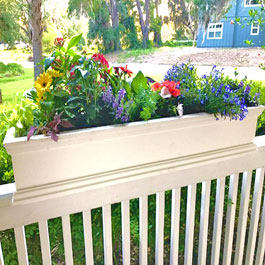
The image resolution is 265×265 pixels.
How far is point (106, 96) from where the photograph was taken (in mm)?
729

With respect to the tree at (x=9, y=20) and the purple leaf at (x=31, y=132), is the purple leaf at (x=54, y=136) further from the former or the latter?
the tree at (x=9, y=20)

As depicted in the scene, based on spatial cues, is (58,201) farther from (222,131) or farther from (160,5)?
(160,5)

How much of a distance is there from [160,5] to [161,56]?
0.22 m

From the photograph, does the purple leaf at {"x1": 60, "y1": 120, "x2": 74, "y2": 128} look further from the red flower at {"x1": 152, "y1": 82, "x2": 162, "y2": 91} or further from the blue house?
the blue house

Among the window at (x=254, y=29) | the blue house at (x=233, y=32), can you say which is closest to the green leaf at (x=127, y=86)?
the blue house at (x=233, y=32)

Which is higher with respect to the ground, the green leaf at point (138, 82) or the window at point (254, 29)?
the window at point (254, 29)

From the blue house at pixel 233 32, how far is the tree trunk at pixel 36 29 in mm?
731

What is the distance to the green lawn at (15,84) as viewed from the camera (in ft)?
3.53

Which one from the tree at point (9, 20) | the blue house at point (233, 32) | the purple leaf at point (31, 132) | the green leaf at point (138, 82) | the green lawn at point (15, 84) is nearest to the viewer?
the purple leaf at point (31, 132)

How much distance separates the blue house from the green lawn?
795 mm

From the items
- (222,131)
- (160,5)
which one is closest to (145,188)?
(222,131)

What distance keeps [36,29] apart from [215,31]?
2.86 feet

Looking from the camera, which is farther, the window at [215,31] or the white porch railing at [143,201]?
the window at [215,31]

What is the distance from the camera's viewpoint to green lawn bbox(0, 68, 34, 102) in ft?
3.53
